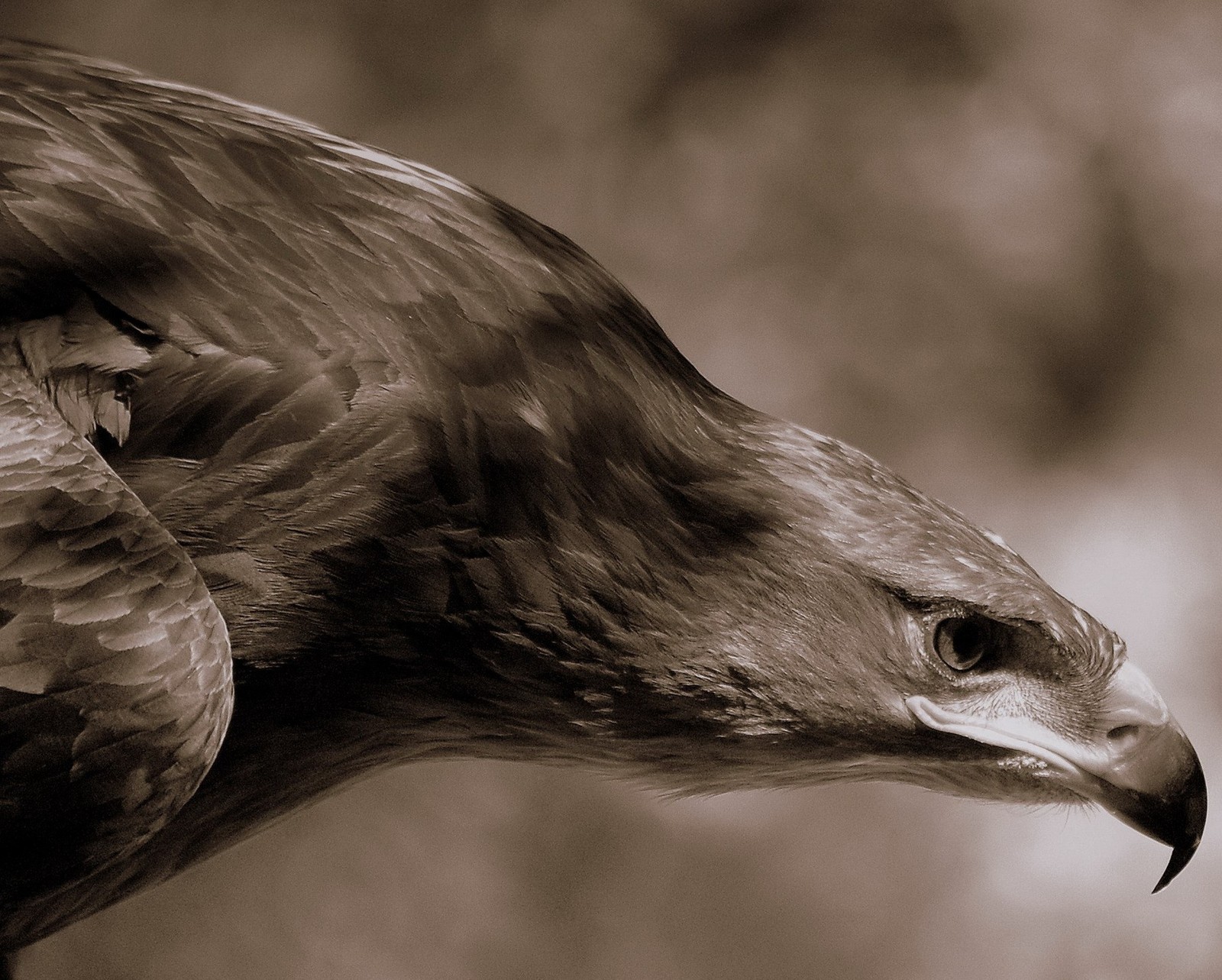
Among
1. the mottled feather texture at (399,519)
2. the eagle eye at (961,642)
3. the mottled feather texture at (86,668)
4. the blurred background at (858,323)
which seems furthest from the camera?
the blurred background at (858,323)

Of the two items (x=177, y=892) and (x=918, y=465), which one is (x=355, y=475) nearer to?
(x=177, y=892)

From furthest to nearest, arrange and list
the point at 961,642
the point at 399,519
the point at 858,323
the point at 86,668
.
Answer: the point at 858,323 < the point at 961,642 < the point at 399,519 < the point at 86,668

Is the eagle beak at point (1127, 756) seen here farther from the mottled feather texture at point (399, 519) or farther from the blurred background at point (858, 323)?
the blurred background at point (858, 323)

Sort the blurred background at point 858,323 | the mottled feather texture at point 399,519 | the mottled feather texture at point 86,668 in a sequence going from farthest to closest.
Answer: the blurred background at point 858,323, the mottled feather texture at point 399,519, the mottled feather texture at point 86,668

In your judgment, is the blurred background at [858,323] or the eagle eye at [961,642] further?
the blurred background at [858,323]

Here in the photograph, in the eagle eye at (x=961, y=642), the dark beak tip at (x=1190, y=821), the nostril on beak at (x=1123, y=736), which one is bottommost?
the dark beak tip at (x=1190, y=821)

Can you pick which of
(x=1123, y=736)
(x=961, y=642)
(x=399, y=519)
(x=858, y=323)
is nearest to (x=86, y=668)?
(x=399, y=519)

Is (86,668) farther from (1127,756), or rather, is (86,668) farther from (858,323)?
(858,323)

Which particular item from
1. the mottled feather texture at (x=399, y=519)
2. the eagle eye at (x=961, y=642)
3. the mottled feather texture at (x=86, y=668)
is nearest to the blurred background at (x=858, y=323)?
the mottled feather texture at (x=399, y=519)
